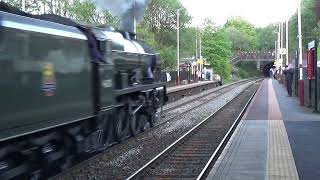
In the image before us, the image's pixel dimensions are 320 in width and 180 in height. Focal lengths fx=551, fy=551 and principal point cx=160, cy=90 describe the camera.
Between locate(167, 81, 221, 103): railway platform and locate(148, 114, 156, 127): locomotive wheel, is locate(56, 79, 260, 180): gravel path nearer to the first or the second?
locate(148, 114, 156, 127): locomotive wheel

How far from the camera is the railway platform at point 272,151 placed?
401 inches

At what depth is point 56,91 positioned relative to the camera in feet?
31.1

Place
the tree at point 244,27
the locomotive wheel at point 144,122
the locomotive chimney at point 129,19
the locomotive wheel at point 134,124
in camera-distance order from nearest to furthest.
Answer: the locomotive wheel at point 134,124 < the locomotive wheel at point 144,122 < the locomotive chimney at point 129,19 < the tree at point 244,27

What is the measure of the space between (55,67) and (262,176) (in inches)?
164

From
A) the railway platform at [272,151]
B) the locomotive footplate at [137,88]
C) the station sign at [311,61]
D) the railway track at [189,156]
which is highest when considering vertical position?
the station sign at [311,61]

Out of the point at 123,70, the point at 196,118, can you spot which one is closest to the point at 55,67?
the point at 123,70

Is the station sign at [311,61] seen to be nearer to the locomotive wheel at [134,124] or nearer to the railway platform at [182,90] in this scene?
the locomotive wheel at [134,124]

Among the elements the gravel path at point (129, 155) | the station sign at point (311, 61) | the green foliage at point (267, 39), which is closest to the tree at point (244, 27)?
the green foliage at point (267, 39)

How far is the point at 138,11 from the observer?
67.2 feet

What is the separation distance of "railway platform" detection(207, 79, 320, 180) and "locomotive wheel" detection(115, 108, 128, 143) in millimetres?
3001

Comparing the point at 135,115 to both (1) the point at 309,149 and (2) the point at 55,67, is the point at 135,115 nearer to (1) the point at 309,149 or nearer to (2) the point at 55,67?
(1) the point at 309,149

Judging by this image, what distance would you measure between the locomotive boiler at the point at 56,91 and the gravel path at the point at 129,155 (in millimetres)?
323

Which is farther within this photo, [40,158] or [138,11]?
[138,11]

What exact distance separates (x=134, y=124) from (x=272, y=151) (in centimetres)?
519
